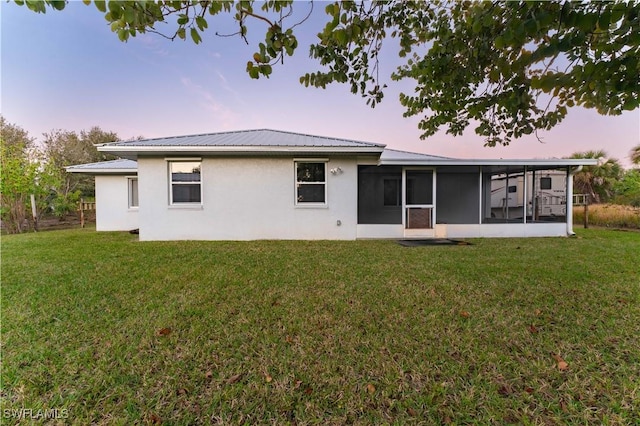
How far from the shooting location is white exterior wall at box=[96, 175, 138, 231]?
1236cm

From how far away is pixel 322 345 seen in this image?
2744mm

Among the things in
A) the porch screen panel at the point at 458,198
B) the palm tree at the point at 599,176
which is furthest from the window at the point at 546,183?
the porch screen panel at the point at 458,198

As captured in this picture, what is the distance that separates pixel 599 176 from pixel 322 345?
25205 millimetres

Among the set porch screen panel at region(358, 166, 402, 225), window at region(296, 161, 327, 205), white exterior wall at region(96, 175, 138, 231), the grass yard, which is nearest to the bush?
porch screen panel at region(358, 166, 402, 225)

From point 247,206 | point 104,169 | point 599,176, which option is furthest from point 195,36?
point 599,176

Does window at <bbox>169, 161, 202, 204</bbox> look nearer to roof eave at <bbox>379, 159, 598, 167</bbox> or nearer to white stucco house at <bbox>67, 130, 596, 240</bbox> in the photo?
white stucco house at <bbox>67, 130, 596, 240</bbox>

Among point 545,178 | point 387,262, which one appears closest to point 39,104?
point 387,262

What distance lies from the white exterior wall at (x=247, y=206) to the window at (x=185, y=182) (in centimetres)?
18

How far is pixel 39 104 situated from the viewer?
12.3 meters

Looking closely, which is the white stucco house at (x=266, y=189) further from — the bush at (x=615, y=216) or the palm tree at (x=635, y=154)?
the palm tree at (x=635, y=154)

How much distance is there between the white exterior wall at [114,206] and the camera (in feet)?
40.5

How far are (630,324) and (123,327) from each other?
5.80 meters

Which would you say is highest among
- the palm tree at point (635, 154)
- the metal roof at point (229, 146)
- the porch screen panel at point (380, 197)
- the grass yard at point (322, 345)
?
the palm tree at point (635, 154)

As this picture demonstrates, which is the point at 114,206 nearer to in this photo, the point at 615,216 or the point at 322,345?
the point at 322,345
